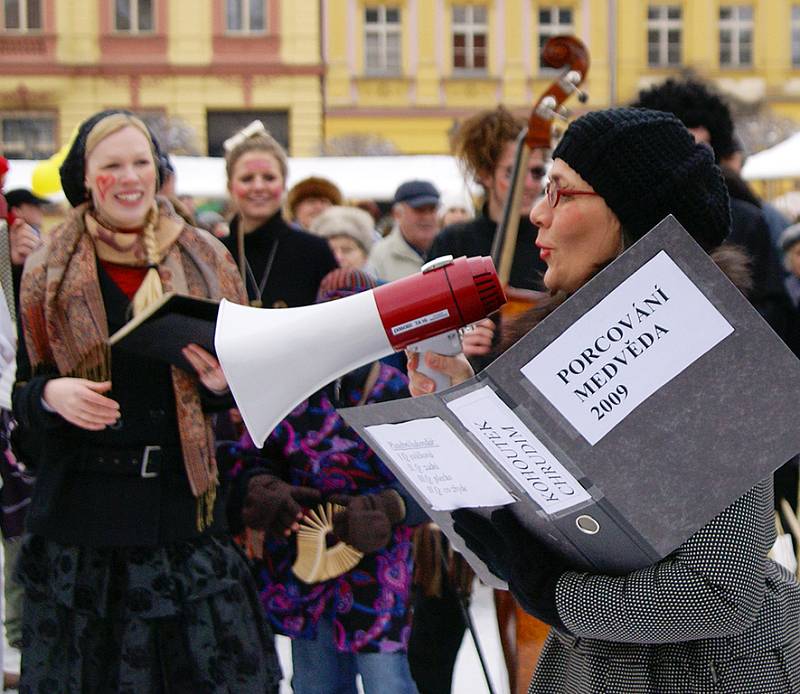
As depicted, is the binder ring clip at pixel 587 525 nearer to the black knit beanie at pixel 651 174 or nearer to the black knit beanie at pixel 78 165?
the black knit beanie at pixel 651 174

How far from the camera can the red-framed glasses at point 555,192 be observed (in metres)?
1.83

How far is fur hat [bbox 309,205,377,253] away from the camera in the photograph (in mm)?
6410

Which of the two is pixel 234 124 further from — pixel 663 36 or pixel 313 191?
pixel 313 191

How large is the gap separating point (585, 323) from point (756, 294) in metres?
2.35

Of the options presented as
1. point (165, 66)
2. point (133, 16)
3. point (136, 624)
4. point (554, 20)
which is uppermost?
point (133, 16)

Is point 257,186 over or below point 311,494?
over

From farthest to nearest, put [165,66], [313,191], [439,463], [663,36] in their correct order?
[663,36], [165,66], [313,191], [439,463]

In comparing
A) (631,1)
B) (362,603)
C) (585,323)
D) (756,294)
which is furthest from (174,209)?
(631,1)

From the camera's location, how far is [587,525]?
1.70m

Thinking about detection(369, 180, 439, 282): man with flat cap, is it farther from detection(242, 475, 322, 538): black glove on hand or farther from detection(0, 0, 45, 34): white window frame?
detection(0, 0, 45, 34): white window frame

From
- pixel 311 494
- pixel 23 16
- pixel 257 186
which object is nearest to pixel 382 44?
pixel 23 16

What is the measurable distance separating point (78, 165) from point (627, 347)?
1.83m

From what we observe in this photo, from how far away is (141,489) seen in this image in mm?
2936

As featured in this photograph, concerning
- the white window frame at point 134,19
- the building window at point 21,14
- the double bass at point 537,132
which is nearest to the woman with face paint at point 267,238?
the double bass at point 537,132
